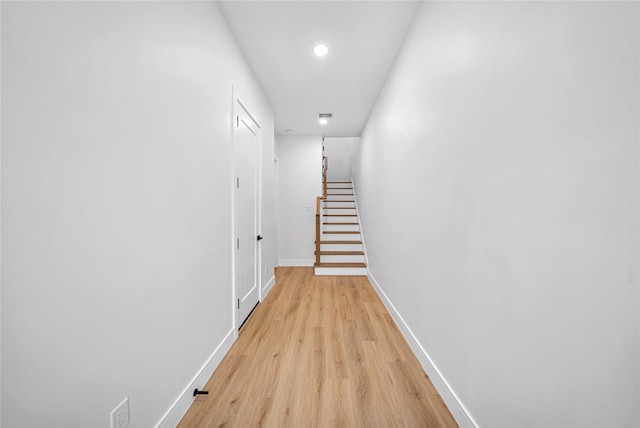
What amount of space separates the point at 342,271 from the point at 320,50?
341 cm

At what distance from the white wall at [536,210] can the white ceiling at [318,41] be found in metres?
0.62

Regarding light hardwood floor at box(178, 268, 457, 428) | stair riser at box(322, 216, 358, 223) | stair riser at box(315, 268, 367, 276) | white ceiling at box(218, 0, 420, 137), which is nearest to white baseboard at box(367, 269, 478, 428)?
light hardwood floor at box(178, 268, 457, 428)

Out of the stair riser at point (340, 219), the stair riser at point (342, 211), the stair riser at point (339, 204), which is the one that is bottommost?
the stair riser at point (340, 219)

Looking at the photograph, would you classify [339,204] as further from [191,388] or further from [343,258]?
[191,388]

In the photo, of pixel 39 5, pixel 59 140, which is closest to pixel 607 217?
pixel 59 140

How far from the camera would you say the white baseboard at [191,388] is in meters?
1.29

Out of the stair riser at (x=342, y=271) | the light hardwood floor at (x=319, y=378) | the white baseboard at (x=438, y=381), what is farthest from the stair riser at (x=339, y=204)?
the white baseboard at (x=438, y=381)

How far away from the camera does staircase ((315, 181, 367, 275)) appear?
452 centimetres

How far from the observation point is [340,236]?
539cm

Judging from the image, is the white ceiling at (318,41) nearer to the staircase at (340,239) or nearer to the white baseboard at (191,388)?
the staircase at (340,239)

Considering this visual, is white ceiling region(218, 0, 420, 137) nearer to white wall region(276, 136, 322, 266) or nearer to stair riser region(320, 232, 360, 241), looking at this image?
white wall region(276, 136, 322, 266)

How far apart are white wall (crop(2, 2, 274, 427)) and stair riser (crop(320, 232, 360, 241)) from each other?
3867 millimetres

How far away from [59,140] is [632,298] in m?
1.65

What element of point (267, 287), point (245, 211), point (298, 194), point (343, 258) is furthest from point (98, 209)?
point (298, 194)
